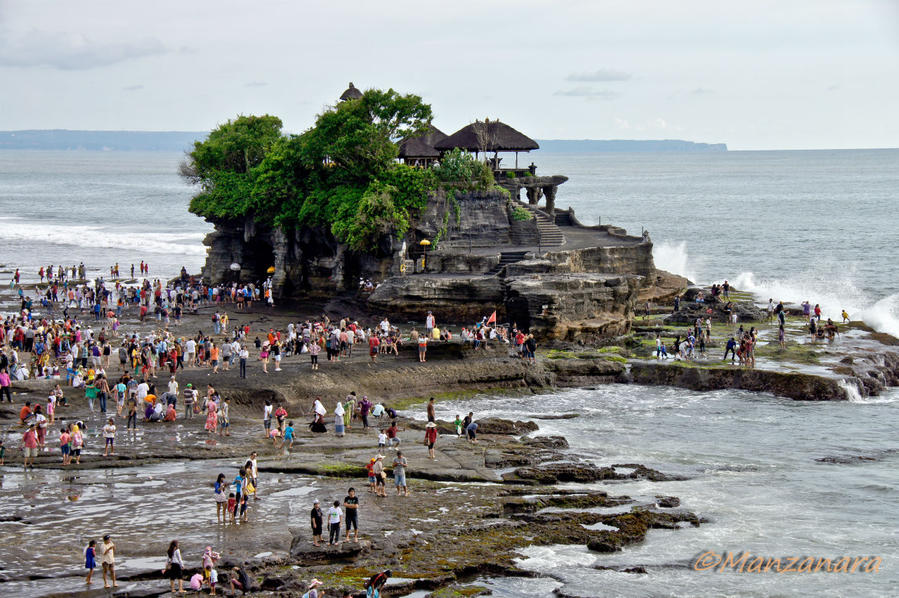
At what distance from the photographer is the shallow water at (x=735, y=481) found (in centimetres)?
1958

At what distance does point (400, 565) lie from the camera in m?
19.2

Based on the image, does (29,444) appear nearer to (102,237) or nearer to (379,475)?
(379,475)

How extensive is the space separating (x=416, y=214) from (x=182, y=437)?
22.5 meters

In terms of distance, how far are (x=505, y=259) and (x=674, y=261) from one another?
110 feet

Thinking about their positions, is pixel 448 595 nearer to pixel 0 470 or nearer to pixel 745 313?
pixel 0 470

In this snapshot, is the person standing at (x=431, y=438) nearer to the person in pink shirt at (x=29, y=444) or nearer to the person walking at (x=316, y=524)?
the person walking at (x=316, y=524)

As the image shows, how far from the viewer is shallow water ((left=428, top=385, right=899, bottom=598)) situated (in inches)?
771

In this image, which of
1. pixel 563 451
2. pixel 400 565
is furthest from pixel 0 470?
pixel 563 451

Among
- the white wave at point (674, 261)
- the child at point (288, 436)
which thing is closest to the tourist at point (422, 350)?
the child at point (288, 436)

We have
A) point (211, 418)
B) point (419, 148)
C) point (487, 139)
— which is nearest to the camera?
point (211, 418)

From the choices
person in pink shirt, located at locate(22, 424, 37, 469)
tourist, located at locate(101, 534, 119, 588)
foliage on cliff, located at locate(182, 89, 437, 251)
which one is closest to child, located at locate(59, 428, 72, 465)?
person in pink shirt, located at locate(22, 424, 37, 469)

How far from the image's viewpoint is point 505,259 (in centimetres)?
4497

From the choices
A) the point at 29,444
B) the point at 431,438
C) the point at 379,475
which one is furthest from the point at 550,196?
the point at 29,444

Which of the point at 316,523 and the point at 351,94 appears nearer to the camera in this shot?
the point at 316,523
